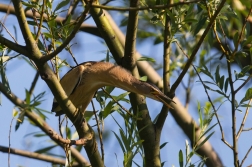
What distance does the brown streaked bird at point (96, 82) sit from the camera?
9.42 feet

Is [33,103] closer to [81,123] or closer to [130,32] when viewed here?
[81,123]

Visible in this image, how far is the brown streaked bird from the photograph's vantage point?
2.87m

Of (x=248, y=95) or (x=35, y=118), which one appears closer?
(x=248, y=95)

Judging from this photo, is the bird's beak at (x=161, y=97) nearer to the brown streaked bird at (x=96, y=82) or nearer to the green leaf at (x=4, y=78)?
the brown streaked bird at (x=96, y=82)

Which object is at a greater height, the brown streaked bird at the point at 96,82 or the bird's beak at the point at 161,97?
the brown streaked bird at the point at 96,82

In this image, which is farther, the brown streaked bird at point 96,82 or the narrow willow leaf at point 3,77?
the brown streaked bird at point 96,82

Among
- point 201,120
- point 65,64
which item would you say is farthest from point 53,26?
point 201,120

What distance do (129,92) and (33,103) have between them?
1.63 ft

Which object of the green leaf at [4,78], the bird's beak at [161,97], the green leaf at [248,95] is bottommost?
the green leaf at [248,95]

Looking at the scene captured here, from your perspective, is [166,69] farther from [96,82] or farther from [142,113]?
[96,82]

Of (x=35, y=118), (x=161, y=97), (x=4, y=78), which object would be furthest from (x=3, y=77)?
(x=161, y=97)

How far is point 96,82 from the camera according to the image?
292cm

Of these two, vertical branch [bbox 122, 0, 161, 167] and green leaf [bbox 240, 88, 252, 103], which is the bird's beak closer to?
vertical branch [bbox 122, 0, 161, 167]

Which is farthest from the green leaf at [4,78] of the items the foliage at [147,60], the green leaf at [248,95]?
the green leaf at [248,95]
